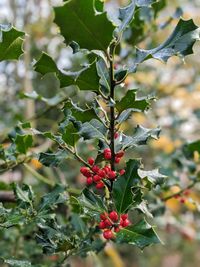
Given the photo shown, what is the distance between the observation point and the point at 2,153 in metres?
1.13

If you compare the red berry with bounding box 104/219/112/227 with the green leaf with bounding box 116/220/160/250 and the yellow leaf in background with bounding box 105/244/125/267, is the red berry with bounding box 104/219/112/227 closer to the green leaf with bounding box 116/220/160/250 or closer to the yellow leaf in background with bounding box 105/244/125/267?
the green leaf with bounding box 116/220/160/250

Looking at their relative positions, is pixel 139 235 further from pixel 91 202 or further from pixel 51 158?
pixel 51 158

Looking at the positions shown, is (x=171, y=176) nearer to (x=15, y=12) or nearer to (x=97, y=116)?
(x=97, y=116)

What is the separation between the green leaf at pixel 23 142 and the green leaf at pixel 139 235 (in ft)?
1.29

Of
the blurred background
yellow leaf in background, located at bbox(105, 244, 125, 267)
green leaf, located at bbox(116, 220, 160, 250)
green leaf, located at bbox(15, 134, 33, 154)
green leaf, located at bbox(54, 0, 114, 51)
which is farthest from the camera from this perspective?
yellow leaf in background, located at bbox(105, 244, 125, 267)

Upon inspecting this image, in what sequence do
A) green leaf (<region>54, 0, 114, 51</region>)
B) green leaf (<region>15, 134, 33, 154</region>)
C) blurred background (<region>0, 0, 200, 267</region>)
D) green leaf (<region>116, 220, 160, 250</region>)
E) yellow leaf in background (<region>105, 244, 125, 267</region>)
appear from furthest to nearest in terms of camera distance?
yellow leaf in background (<region>105, 244, 125, 267</region>)
blurred background (<region>0, 0, 200, 267</region>)
green leaf (<region>15, 134, 33, 154</region>)
green leaf (<region>116, 220, 160, 250</region>)
green leaf (<region>54, 0, 114, 51</region>)

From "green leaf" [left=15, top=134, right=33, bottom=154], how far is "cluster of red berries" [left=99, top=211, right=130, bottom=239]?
334mm

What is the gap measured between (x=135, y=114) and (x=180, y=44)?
257cm

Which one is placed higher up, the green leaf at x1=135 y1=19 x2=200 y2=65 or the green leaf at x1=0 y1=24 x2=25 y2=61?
the green leaf at x1=0 y1=24 x2=25 y2=61

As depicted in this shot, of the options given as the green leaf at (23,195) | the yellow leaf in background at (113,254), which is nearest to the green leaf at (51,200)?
the green leaf at (23,195)

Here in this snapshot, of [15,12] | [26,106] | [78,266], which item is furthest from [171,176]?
[78,266]

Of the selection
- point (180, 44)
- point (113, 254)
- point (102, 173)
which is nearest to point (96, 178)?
point (102, 173)

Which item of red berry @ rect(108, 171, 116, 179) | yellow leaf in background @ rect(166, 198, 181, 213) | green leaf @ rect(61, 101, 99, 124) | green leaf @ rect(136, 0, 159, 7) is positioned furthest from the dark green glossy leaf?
yellow leaf in background @ rect(166, 198, 181, 213)

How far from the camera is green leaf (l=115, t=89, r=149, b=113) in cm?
86
